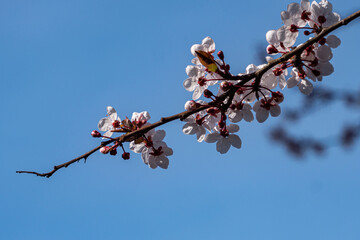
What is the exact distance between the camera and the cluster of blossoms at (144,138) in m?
1.77

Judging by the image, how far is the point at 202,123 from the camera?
5.90ft

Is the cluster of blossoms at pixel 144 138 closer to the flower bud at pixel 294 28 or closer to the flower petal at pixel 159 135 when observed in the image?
the flower petal at pixel 159 135

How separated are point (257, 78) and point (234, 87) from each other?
0.11 meters

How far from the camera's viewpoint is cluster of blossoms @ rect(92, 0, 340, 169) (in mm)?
1627

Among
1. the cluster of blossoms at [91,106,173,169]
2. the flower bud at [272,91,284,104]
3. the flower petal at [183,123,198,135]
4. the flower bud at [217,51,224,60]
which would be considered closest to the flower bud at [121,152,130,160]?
the cluster of blossoms at [91,106,173,169]

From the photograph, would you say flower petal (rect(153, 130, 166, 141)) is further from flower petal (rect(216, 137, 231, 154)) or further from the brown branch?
flower petal (rect(216, 137, 231, 154))

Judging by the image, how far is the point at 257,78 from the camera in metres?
1.54

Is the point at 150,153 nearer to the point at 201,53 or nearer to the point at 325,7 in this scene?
the point at 201,53

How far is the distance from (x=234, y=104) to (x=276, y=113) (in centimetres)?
22

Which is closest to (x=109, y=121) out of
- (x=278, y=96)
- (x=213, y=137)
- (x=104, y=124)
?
(x=104, y=124)

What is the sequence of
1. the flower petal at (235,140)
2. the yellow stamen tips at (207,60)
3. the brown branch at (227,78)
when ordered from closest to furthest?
the brown branch at (227,78) < the yellow stamen tips at (207,60) < the flower petal at (235,140)

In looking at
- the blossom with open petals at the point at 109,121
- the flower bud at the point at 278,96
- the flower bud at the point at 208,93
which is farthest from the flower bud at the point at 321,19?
the blossom with open petals at the point at 109,121

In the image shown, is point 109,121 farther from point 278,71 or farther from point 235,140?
point 278,71

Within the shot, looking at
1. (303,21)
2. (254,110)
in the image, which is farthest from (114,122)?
(303,21)
